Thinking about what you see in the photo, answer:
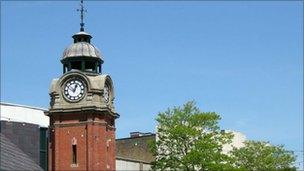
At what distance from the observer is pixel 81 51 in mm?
72000

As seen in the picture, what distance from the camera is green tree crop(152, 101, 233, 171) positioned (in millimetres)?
69688

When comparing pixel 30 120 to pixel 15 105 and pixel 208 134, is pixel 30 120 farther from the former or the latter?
pixel 208 134

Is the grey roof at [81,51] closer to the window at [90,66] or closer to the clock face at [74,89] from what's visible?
the window at [90,66]

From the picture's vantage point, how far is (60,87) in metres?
70.8

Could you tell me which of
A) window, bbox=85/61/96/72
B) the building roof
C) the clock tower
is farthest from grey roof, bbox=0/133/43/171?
window, bbox=85/61/96/72

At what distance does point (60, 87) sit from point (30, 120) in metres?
3.85

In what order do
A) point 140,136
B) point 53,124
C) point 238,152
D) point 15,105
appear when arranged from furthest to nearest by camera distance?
point 140,136 < point 238,152 < point 53,124 < point 15,105

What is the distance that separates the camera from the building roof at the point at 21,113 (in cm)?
6588

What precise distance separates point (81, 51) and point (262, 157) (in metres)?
23.5

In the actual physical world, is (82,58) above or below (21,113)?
above

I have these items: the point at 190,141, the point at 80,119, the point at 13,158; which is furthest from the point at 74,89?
the point at 13,158

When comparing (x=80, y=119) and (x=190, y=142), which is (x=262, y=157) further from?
(x=80, y=119)

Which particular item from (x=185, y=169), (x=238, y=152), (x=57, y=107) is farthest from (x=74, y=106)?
(x=238, y=152)

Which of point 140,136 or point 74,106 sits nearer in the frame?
point 74,106
